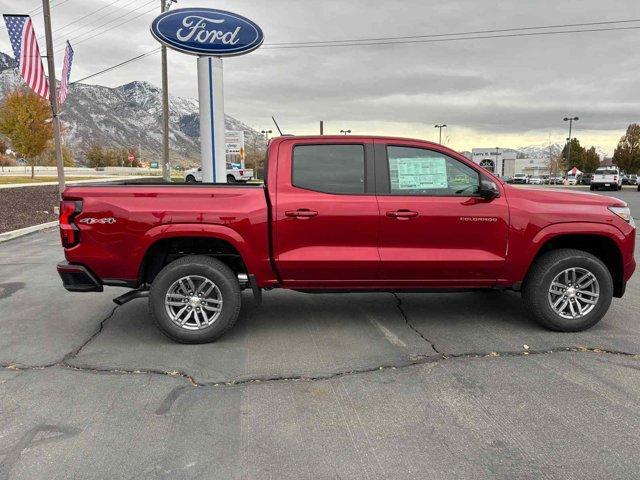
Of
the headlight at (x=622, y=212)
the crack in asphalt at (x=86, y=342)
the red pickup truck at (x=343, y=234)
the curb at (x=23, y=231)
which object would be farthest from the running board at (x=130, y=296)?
the curb at (x=23, y=231)

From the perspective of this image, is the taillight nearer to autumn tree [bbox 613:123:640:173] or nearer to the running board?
the running board

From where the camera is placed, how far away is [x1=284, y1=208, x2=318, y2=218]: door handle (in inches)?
172

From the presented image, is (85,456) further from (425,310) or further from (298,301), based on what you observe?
(425,310)

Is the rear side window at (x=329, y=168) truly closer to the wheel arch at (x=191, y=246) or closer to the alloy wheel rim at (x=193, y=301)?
the wheel arch at (x=191, y=246)

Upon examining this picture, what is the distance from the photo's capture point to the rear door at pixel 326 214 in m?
4.40

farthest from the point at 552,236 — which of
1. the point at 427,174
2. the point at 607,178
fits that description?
the point at 607,178

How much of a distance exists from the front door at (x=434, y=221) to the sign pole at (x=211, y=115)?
16.7 feet

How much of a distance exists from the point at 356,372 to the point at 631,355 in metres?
2.43

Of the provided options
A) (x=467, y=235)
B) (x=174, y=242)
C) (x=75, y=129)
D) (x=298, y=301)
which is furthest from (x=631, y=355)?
(x=75, y=129)

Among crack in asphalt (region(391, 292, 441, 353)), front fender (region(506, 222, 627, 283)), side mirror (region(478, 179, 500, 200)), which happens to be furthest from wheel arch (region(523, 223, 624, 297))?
crack in asphalt (region(391, 292, 441, 353))

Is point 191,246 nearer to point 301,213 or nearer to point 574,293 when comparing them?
point 301,213

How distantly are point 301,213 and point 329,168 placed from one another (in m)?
0.56

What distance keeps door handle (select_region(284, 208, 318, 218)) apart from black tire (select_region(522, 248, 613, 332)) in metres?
2.26

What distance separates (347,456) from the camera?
8.89ft
